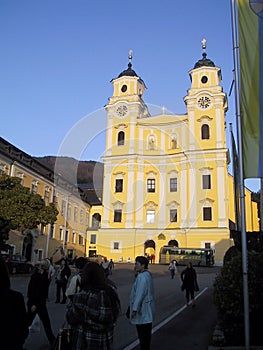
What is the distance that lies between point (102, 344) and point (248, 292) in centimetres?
393

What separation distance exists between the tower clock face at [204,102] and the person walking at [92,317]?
170 ft

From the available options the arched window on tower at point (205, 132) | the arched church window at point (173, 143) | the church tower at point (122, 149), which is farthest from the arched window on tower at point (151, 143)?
the arched window on tower at point (205, 132)

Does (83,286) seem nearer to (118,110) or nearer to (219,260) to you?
(219,260)

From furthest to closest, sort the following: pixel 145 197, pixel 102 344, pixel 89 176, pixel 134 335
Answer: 1. pixel 89 176
2. pixel 145 197
3. pixel 134 335
4. pixel 102 344

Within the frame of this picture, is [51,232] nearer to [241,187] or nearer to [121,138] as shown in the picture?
[121,138]

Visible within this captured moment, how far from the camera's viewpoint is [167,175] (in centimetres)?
5391

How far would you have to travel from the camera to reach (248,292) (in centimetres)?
693

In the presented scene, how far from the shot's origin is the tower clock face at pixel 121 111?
56709 millimetres

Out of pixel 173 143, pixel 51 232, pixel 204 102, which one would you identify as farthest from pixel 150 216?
pixel 204 102

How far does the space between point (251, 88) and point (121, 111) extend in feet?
166

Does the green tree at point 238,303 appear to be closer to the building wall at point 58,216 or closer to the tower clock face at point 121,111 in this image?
the building wall at point 58,216

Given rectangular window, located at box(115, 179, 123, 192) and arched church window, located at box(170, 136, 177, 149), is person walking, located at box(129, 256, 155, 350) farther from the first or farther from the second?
rectangular window, located at box(115, 179, 123, 192)

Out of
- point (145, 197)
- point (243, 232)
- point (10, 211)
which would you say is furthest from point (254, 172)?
point (145, 197)

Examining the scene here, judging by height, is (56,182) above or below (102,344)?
above
